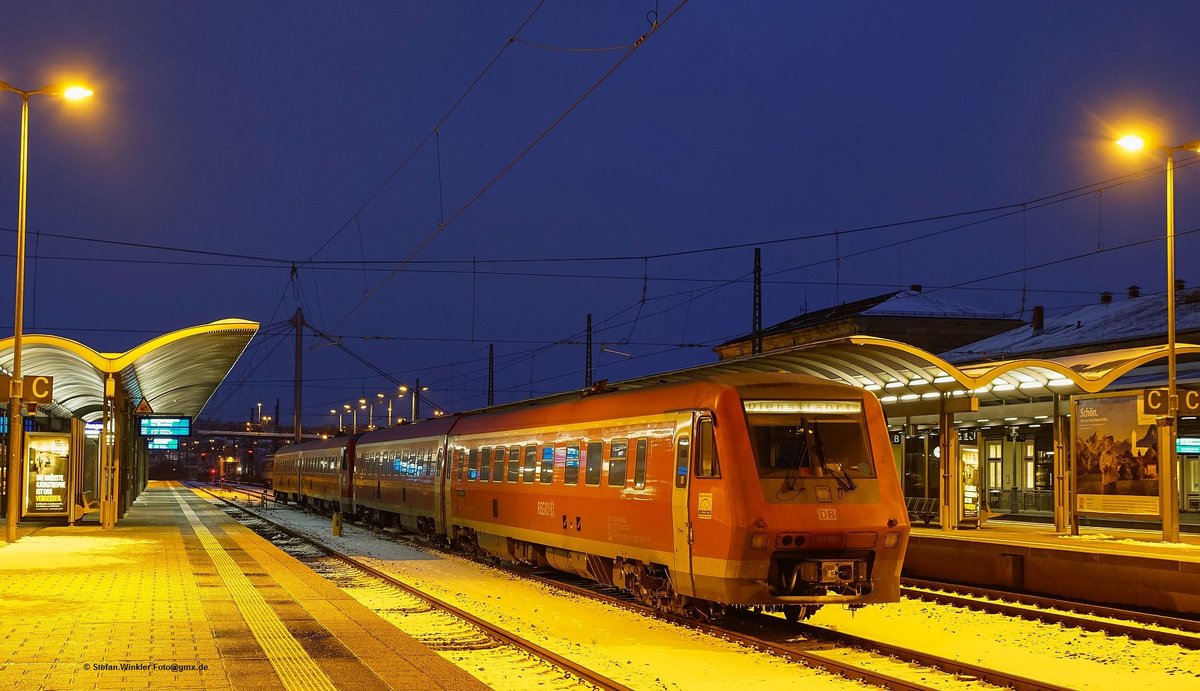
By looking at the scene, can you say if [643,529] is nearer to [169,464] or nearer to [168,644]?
[168,644]

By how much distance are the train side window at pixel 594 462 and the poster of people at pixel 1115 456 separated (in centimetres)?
1244

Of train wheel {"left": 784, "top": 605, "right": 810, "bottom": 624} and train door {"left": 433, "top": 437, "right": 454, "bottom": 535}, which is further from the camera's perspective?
train door {"left": 433, "top": 437, "right": 454, "bottom": 535}

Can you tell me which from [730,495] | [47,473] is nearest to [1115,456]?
[730,495]

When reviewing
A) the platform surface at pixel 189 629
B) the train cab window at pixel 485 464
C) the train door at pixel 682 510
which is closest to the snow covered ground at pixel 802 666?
the train door at pixel 682 510

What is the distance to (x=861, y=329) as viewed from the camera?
65812 mm

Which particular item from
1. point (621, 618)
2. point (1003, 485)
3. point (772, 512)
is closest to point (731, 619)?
point (621, 618)

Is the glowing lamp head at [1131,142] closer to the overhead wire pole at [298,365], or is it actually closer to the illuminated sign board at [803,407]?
the illuminated sign board at [803,407]

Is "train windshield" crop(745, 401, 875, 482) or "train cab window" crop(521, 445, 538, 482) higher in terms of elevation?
"train windshield" crop(745, 401, 875, 482)

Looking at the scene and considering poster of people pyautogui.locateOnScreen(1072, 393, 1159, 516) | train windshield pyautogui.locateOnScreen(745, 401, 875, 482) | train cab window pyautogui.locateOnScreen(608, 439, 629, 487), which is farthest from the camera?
poster of people pyautogui.locateOnScreen(1072, 393, 1159, 516)

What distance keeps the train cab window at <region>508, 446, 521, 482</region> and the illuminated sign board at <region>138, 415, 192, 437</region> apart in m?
17.5

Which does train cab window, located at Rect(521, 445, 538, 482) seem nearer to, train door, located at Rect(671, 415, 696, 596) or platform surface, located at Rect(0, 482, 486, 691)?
platform surface, located at Rect(0, 482, 486, 691)

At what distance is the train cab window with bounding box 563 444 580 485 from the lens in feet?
60.2

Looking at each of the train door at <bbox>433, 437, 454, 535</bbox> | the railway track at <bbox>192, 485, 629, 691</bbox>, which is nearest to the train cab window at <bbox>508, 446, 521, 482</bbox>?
the railway track at <bbox>192, 485, 629, 691</bbox>

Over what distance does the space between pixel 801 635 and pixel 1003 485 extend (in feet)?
103
